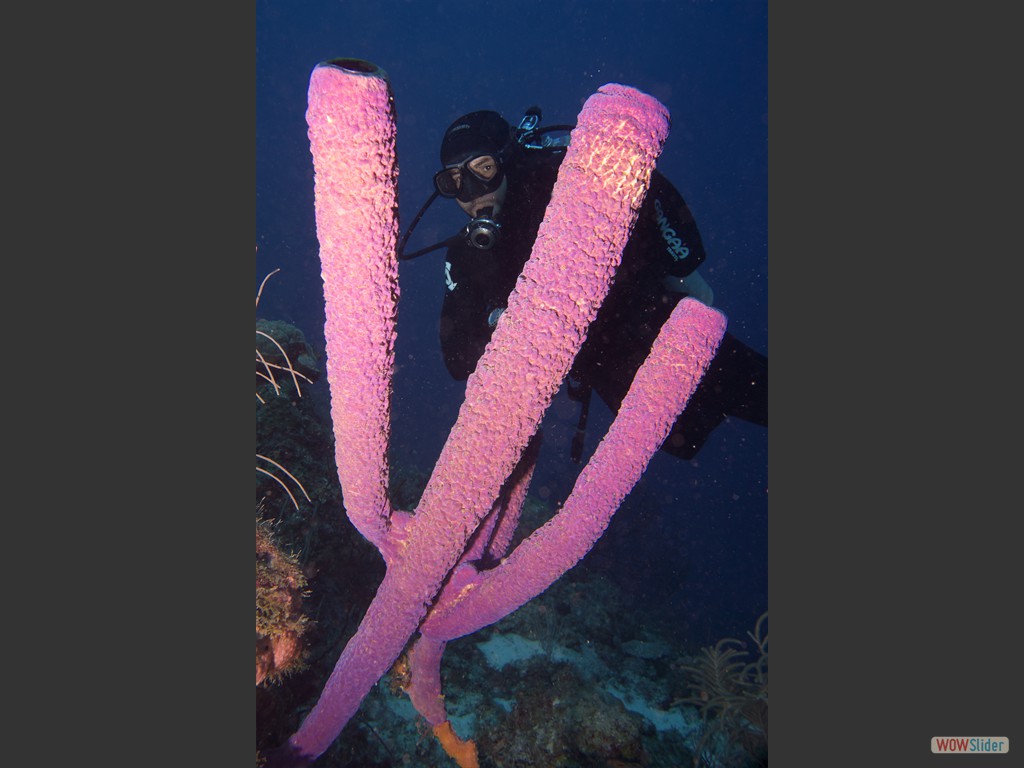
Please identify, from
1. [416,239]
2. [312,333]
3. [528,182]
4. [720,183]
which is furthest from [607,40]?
[528,182]

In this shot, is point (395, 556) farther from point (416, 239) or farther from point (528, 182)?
point (416, 239)

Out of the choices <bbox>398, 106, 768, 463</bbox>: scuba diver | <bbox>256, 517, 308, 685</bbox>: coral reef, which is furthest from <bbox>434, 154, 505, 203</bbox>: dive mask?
<bbox>256, 517, 308, 685</bbox>: coral reef

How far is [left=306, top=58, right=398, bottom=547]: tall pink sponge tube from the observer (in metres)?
1.30

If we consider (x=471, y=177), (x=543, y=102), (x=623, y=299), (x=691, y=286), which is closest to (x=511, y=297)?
(x=623, y=299)

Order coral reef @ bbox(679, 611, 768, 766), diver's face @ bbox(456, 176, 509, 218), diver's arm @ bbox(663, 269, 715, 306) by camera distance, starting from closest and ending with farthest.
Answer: diver's face @ bbox(456, 176, 509, 218), coral reef @ bbox(679, 611, 768, 766), diver's arm @ bbox(663, 269, 715, 306)

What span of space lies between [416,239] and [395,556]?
58060 mm

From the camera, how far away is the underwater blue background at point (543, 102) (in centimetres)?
4369

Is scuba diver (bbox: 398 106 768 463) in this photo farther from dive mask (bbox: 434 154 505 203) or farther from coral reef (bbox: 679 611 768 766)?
coral reef (bbox: 679 611 768 766)

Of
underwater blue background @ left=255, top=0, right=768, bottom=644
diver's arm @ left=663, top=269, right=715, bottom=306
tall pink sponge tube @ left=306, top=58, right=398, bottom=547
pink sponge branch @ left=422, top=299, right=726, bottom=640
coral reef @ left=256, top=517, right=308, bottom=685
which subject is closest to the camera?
tall pink sponge tube @ left=306, top=58, right=398, bottom=547

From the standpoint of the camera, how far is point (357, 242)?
1455mm

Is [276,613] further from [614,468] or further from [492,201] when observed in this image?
[492,201]

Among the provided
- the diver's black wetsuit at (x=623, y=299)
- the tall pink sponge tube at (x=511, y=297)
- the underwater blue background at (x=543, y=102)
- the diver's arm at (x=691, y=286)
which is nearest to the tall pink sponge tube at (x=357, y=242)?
the tall pink sponge tube at (x=511, y=297)

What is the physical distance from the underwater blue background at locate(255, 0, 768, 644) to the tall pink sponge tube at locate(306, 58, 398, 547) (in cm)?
3258

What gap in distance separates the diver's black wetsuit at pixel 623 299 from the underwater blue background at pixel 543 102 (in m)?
30.5
